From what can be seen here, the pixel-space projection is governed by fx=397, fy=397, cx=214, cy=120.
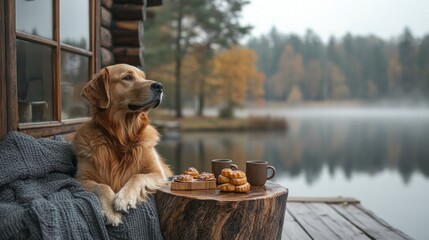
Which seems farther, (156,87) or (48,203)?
(156,87)

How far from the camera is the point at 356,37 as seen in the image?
8641mm

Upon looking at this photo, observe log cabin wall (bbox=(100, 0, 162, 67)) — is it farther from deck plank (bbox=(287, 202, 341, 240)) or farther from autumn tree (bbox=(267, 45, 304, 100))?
autumn tree (bbox=(267, 45, 304, 100))

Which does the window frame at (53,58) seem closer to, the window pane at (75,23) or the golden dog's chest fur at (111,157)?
the window pane at (75,23)

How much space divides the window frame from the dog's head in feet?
1.04

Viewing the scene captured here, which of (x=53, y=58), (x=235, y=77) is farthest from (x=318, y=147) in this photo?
(x=53, y=58)

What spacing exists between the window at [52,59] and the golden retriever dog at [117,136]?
342mm

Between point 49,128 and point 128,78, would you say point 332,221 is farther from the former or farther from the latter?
point 49,128

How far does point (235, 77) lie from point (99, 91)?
6927 millimetres

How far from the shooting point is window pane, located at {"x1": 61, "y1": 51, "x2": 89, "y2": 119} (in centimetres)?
238

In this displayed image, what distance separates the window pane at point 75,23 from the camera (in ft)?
7.71

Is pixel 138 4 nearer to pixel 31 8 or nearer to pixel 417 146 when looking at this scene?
pixel 31 8

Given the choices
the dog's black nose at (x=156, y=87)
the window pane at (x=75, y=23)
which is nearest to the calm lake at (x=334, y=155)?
the window pane at (x=75, y=23)

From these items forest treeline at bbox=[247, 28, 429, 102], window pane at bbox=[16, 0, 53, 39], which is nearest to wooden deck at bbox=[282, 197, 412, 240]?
window pane at bbox=[16, 0, 53, 39]

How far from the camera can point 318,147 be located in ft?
31.1
